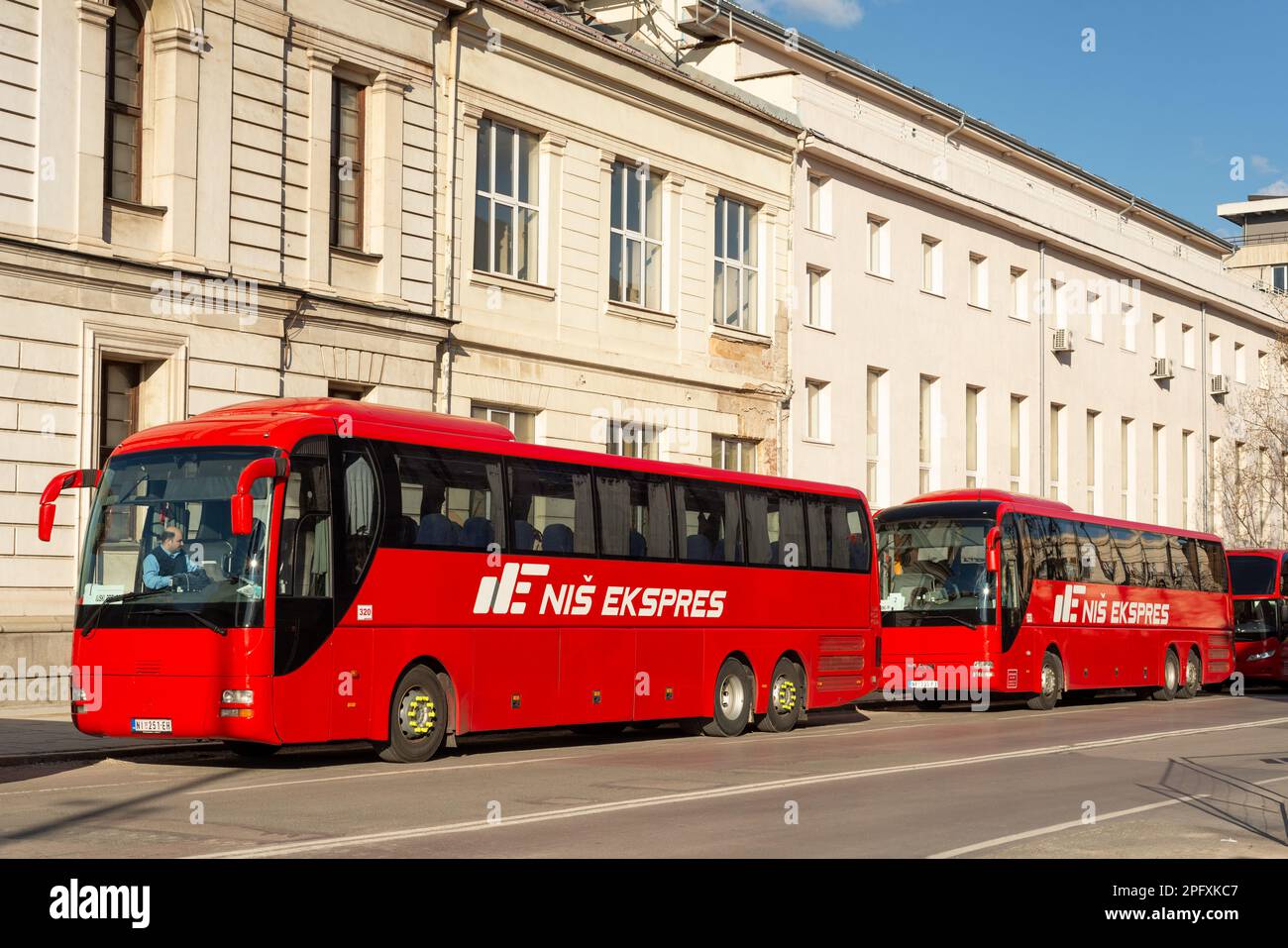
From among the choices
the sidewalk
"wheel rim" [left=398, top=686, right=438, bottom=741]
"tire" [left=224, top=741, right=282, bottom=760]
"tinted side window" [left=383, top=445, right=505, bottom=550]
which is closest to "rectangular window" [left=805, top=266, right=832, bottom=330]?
"tinted side window" [left=383, top=445, right=505, bottom=550]

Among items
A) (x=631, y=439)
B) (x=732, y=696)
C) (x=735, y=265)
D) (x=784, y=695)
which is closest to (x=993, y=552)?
(x=784, y=695)

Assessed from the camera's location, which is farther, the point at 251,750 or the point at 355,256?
the point at 355,256

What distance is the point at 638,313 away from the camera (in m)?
33.4

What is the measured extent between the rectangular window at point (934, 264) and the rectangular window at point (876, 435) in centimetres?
401

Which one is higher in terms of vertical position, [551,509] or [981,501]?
[981,501]

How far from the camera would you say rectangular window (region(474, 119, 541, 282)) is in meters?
29.8

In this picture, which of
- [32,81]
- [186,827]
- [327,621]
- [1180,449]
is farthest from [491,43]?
[1180,449]

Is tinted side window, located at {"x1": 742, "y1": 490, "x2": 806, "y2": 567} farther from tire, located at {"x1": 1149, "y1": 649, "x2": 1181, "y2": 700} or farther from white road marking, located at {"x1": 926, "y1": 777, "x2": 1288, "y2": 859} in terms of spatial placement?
tire, located at {"x1": 1149, "y1": 649, "x2": 1181, "y2": 700}

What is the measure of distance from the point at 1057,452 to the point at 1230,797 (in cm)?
3782

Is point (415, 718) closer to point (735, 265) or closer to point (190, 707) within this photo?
point (190, 707)

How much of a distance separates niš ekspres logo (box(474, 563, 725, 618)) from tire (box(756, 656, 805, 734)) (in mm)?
1795

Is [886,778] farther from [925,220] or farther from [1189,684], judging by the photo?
[925,220]
